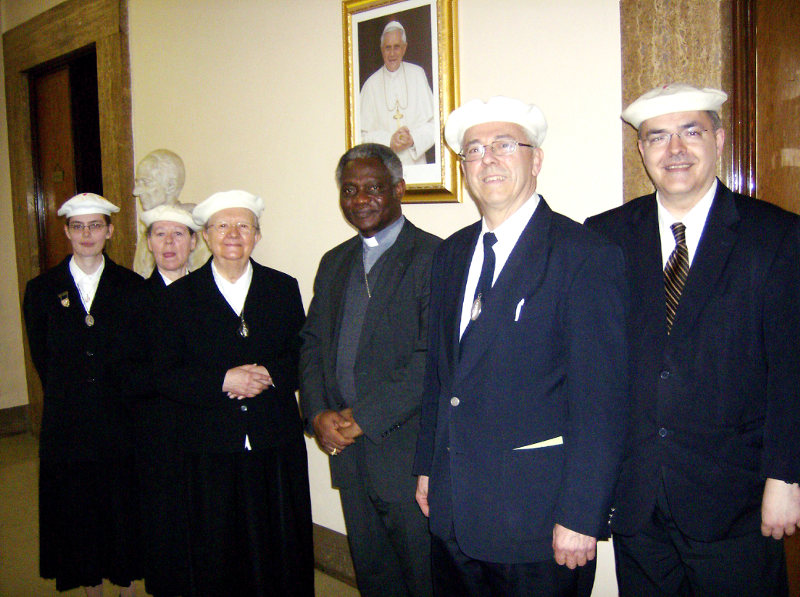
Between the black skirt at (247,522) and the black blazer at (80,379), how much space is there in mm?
515

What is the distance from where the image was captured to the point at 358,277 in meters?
2.22

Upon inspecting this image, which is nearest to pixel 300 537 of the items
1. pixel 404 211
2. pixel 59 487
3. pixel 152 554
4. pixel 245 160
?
pixel 152 554

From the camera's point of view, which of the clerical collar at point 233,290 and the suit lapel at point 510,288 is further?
the clerical collar at point 233,290

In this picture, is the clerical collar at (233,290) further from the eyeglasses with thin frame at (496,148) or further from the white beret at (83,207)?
the eyeglasses with thin frame at (496,148)

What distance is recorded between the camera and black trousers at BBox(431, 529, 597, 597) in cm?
153

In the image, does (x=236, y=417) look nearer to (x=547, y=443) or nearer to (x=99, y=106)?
(x=547, y=443)

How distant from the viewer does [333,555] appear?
122 inches

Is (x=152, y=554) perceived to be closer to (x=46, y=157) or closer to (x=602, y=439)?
(x=602, y=439)

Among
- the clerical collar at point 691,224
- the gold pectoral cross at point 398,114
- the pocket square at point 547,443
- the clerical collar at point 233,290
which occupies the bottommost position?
the pocket square at point 547,443

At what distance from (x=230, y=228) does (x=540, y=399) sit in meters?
1.39

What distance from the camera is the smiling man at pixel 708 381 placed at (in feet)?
4.74

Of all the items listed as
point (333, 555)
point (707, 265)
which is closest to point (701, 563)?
point (707, 265)

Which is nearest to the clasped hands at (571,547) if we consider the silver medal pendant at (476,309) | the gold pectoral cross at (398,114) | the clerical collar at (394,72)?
the silver medal pendant at (476,309)

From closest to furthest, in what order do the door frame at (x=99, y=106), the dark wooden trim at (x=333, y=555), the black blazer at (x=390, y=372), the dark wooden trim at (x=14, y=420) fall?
1. the black blazer at (x=390, y=372)
2. the dark wooden trim at (x=333, y=555)
3. the door frame at (x=99, y=106)
4. the dark wooden trim at (x=14, y=420)
